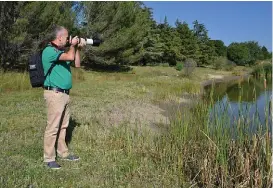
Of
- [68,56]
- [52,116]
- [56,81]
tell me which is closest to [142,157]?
[52,116]

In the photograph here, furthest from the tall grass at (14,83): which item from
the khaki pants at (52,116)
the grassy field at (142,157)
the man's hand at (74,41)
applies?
the man's hand at (74,41)

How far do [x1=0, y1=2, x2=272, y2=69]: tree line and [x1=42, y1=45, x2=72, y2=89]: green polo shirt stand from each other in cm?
394

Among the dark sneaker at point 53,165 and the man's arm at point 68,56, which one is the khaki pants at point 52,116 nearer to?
the dark sneaker at point 53,165

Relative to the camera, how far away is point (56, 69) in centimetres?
489

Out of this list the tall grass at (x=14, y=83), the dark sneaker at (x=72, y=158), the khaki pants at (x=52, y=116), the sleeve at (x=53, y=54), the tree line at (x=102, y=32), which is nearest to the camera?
the sleeve at (x=53, y=54)

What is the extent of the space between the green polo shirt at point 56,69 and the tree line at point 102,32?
3936 millimetres

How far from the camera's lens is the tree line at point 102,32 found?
64.4ft

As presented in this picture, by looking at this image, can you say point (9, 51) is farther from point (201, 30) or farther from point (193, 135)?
point (201, 30)

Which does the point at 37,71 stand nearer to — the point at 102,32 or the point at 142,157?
the point at 142,157

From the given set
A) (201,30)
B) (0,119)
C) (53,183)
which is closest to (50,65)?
(53,183)

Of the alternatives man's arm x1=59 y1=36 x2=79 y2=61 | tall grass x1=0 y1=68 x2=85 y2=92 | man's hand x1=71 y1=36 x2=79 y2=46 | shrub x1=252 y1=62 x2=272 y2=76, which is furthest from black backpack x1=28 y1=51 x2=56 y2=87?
tall grass x1=0 y1=68 x2=85 y2=92

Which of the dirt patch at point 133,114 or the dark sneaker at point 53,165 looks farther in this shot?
the dirt patch at point 133,114

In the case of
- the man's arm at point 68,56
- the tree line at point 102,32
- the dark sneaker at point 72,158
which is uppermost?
the tree line at point 102,32

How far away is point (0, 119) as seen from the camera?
311 inches
